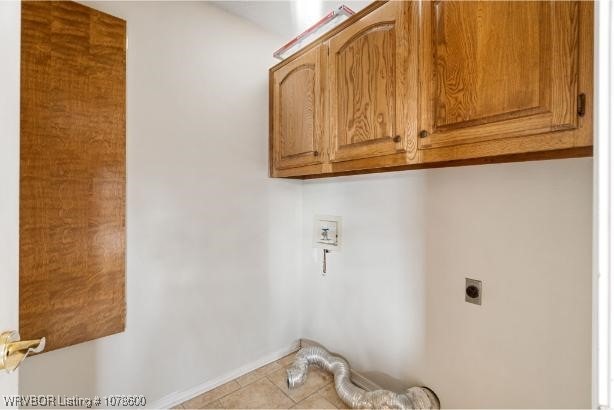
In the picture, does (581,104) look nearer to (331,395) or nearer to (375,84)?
(375,84)

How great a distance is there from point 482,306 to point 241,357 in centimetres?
136

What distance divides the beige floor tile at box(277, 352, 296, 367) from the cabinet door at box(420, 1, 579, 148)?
1.57 meters

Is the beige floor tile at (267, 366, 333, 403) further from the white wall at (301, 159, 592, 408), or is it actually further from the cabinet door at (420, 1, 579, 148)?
the cabinet door at (420, 1, 579, 148)

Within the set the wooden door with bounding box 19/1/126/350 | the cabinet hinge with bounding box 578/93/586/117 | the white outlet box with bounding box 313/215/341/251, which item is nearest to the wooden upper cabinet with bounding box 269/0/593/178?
the cabinet hinge with bounding box 578/93/586/117

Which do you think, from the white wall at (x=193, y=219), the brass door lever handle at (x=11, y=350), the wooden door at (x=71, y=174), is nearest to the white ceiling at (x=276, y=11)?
the white wall at (x=193, y=219)

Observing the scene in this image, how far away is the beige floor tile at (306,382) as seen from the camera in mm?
1461

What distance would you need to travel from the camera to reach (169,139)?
1.40m

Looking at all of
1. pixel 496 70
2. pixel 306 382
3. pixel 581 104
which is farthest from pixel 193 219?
pixel 581 104

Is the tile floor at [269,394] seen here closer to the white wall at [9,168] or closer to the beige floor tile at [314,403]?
the beige floor tile at [314,403]

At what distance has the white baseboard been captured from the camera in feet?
4.56

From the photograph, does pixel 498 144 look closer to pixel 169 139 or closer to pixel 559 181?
pixel 559 181

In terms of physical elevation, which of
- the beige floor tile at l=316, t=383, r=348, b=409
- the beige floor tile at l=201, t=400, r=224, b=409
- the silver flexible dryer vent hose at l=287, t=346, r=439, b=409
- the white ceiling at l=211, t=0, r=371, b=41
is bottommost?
the beige floor tile at l=201, t=400, r=224, b=409

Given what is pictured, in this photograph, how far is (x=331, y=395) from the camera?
145cm

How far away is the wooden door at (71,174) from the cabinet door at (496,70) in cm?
134
